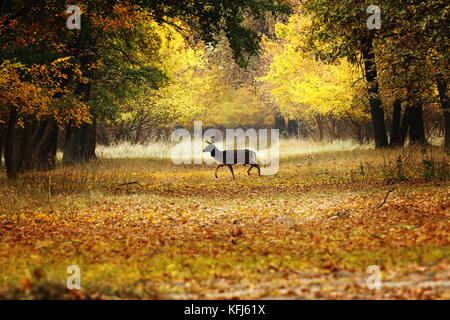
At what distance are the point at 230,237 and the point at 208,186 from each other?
9.69m

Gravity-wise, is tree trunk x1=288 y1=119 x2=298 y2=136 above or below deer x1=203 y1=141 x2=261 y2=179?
above

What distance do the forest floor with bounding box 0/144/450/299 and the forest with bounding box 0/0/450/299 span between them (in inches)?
1.5

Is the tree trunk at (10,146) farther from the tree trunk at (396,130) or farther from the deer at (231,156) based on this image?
the tree trunk at (396,130)

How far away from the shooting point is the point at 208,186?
62.1ft

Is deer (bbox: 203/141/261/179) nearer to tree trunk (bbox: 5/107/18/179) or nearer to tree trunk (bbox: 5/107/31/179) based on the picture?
tree trunk (bbox: 5/107/31/179)

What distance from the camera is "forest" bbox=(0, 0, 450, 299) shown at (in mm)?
6438

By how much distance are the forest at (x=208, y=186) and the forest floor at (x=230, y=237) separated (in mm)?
37

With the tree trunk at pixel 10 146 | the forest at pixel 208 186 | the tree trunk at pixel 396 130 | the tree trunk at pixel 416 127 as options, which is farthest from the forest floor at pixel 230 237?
the tree trunk at pixel 396 130

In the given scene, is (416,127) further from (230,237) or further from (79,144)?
(230,237)

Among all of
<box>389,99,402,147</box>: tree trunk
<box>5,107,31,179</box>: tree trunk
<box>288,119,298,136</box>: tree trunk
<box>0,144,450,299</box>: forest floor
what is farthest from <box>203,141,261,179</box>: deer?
<box>288,119,298,136</box>: tree trunk

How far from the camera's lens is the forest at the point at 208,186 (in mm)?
6438

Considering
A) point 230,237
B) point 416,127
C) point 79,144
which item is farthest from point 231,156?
point 230,237
